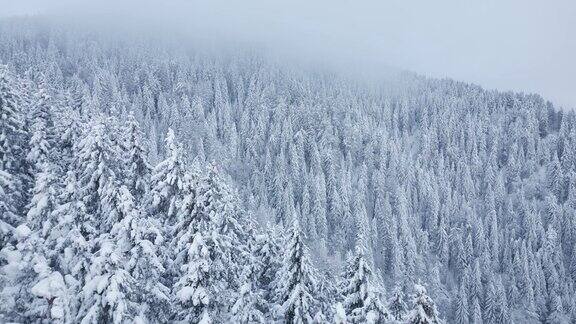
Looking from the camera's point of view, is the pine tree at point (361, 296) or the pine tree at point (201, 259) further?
the pine tree at point (361, 296)

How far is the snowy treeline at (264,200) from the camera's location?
20.8 metres

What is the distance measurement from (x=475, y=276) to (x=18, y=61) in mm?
142226

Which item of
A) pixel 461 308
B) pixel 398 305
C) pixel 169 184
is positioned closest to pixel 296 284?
pixel 398 305

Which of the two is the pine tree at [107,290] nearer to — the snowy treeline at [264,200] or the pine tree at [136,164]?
the snowy treeline at [264,200]

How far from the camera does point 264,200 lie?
110 meters

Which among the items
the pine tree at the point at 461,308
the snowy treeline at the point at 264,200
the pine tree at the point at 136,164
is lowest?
the pine tree at the point at 461,308

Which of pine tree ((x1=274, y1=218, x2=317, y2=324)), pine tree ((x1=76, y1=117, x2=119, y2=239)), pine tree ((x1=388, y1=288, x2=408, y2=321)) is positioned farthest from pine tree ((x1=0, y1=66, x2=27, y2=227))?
pine tree ((x1=388, y1=288, x2=408, y2=321))

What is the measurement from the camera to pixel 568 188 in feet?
473

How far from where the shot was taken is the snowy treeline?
20812 mm

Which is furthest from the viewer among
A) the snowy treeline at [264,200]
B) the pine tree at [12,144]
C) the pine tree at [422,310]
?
the pine tree at [12,144]

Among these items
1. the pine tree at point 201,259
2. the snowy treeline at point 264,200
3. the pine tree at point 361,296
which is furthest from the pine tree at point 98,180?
the pine tree at point 361,296

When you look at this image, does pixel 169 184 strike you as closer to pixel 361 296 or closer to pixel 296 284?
pixel 296 284

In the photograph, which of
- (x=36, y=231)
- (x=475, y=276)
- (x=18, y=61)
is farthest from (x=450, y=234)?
(x=18, y=61)

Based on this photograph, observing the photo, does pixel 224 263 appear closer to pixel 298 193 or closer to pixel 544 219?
pixel 298 193
